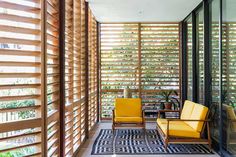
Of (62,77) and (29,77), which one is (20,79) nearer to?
(29,77)

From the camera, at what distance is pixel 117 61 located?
7.43m

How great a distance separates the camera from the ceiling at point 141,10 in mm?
5395

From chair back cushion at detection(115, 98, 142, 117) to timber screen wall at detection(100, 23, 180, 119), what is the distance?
1.23 metres

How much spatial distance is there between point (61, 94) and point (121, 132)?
10.2 ft

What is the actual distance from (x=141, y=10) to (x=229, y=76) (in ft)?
9.63

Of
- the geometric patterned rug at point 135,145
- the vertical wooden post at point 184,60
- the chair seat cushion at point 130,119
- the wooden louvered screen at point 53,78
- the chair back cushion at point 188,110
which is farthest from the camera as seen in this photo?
the vertical wooden post at point 184,60

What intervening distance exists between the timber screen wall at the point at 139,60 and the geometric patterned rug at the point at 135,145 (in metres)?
1.82

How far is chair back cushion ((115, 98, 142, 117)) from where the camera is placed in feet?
19.8

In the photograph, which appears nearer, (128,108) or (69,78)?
(69,78)

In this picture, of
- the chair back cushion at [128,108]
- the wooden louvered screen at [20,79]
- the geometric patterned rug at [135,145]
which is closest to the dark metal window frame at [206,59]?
the geometric patterned rug at [135,145]

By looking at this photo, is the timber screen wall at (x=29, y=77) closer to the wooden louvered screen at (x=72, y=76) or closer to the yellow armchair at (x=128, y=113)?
the wooden louvered screen at (x=72, y=76)

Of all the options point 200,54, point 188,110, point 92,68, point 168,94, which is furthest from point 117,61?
point 188,110

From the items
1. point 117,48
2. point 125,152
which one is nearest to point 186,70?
point 117,48

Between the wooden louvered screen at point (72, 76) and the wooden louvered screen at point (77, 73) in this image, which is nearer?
the wooden louvered screen at point (72, 76)
